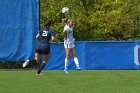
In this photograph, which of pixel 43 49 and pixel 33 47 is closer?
pixel 43 49

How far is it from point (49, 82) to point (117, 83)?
186 centimetres

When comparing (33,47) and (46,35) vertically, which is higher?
(46,35)

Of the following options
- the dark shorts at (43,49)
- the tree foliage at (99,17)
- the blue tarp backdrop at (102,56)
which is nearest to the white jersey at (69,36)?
the dark shorts at (43,49)

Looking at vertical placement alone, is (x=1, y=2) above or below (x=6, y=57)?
above

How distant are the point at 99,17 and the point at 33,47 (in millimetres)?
12163

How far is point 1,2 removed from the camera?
62.7 feet

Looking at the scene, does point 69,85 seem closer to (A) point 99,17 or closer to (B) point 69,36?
(B) point 69,36

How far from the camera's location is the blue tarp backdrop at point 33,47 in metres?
19.0

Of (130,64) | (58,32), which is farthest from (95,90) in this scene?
(58,32)

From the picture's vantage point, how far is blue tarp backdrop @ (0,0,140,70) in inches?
747

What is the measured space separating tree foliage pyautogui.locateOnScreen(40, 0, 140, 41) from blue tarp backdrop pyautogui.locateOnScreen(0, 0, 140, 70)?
8740 mm

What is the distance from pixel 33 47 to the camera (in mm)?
18938

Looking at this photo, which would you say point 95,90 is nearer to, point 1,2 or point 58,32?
point 1,2

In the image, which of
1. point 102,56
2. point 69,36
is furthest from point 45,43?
point 102,56
